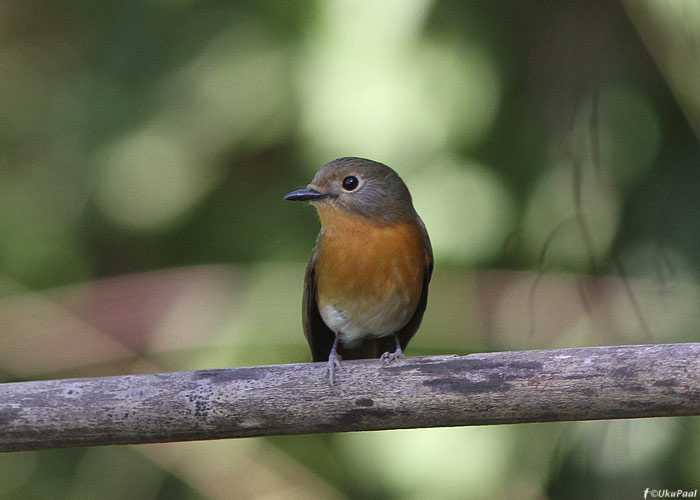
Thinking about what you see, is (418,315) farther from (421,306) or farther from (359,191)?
(359,191)

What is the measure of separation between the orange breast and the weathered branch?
0.86m

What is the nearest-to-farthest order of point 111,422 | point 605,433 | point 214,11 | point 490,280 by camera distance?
point 111,422, point 605,433, point 490,280, point 214,11

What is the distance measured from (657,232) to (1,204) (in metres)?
3.99

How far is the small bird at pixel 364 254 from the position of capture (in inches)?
145

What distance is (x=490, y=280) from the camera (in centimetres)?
455

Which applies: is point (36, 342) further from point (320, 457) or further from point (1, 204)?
point (320, 457)

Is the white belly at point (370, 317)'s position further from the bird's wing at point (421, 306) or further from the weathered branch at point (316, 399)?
the weathered branch at point (316, 399)

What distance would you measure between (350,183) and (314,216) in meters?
1.19

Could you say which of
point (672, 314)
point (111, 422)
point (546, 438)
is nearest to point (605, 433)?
point (546, 438)

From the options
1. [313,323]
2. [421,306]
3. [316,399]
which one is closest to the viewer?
[316,399]

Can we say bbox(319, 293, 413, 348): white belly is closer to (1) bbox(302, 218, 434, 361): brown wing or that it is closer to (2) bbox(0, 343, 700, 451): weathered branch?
(1) bbox(302, 218, 434, 361): brown wing

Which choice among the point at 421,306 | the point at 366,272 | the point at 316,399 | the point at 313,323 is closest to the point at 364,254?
the point at 366,272

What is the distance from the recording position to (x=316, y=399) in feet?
9.14

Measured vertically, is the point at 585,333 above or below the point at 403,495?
above
